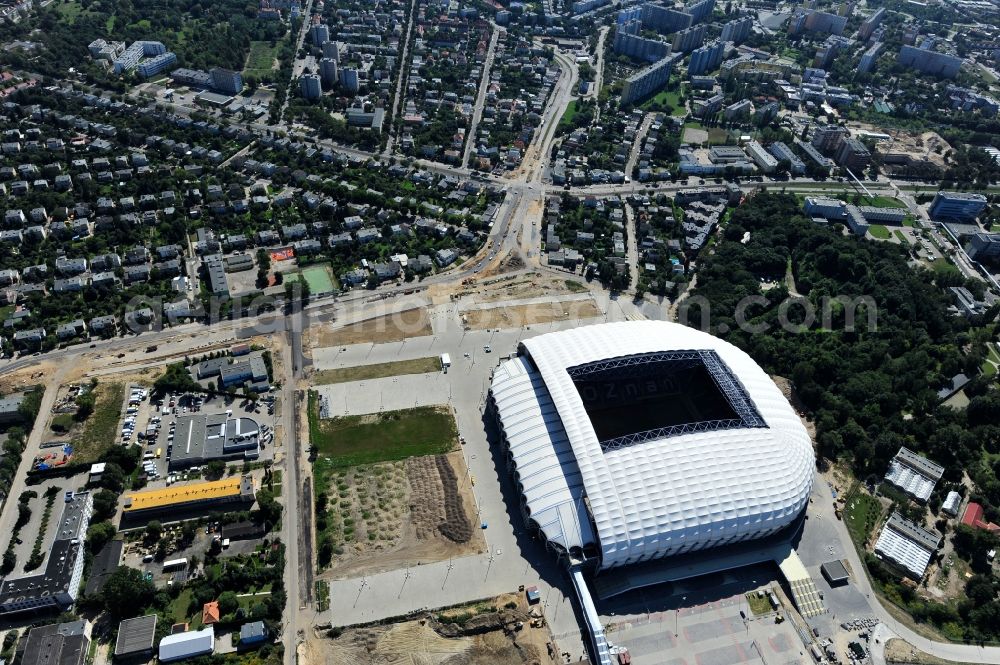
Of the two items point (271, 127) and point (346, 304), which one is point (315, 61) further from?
point (346, 304)

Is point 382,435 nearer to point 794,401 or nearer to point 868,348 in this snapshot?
point 794,401

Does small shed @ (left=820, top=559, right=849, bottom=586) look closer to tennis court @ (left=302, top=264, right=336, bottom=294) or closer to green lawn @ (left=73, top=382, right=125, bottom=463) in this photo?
tennis court @ (left=302, top=264, right=336, bottom=294)

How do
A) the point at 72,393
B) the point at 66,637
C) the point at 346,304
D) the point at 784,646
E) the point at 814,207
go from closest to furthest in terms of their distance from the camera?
the point at 66,637, the point at 784,646, the point at 72,393, the point at 346,304, the point at 814,207

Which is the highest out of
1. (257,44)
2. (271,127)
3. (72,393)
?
(257,44)

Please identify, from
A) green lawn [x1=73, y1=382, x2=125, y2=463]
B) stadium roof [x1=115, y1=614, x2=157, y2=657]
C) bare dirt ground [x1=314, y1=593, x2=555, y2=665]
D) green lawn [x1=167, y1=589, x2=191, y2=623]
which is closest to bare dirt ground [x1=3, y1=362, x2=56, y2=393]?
green lawn [x1=73, y1=382, x2=125, y2=463]

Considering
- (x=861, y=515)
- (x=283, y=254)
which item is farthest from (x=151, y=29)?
(x=861, y=515)

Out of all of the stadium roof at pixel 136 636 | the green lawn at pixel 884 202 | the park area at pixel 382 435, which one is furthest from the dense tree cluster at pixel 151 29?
the green lawn at pixel 884 202

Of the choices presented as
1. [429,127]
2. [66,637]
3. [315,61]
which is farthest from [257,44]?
[66,637]
